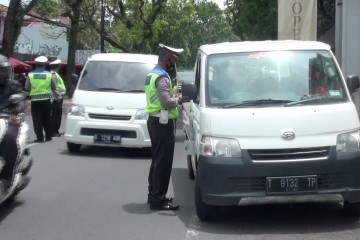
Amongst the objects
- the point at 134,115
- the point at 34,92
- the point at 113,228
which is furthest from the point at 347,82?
the point at 34,92

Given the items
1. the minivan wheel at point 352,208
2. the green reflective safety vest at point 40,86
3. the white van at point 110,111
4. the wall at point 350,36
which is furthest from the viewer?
the green reflective safety vest at point 40,86

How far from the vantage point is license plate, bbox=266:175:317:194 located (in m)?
7.72

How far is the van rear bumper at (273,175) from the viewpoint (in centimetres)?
771

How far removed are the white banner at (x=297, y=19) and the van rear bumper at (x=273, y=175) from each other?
1007 cm

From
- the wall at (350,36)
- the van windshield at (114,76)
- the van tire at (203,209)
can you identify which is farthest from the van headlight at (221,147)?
the wall at (350,36)

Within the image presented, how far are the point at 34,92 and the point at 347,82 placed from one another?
8761 mm

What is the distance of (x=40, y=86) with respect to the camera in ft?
52.0

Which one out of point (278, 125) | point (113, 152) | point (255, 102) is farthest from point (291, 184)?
point (113, 152)

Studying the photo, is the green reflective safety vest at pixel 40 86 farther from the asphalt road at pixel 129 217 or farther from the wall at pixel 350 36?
the wall at pixel 350 36

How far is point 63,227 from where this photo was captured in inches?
324

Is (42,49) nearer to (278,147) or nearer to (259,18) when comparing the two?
(259,18)

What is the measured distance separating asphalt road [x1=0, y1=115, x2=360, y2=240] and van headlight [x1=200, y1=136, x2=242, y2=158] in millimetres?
855

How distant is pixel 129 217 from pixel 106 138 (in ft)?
17.2

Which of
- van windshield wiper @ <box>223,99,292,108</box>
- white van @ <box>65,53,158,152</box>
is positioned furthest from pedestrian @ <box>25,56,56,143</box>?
van windshield wiper @ <box>223,99,292,108</box>
